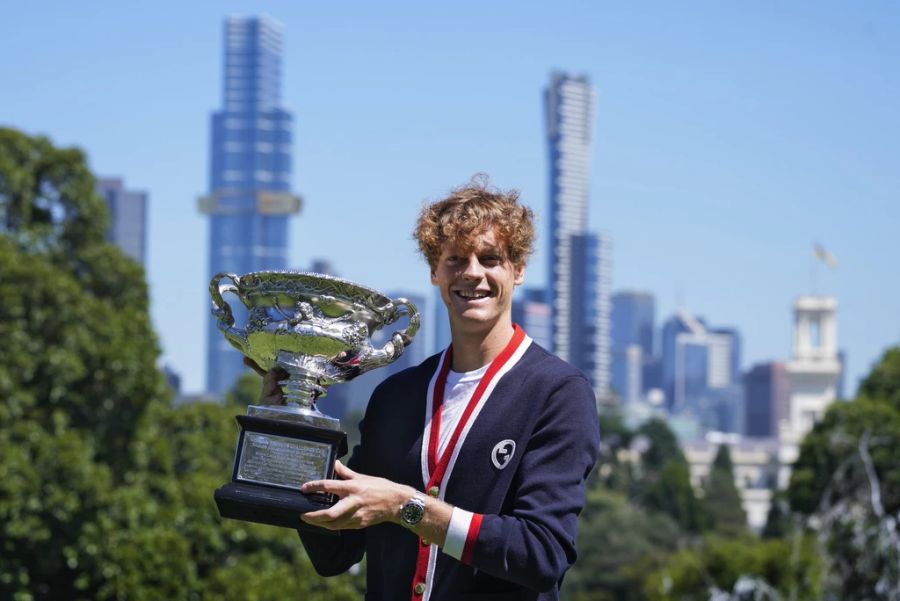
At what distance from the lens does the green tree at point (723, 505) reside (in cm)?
8149

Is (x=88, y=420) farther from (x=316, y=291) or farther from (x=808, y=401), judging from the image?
(x=808, y=401)

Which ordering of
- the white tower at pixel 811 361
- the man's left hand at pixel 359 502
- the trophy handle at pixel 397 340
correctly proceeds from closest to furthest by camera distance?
the man's left hand at pixel 359 502 → the trophy handle at pixel 397 340 → the white tower at pixel 811 361

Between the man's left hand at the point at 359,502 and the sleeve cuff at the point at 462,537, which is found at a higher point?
the man's left hand at the point at 359,502

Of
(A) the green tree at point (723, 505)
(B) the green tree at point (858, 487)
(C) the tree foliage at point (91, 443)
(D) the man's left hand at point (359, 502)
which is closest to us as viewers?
(D) the man's left hand at point (359, 502)

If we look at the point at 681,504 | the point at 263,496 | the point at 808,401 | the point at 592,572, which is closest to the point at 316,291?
the point at 263,496

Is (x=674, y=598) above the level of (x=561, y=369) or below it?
below

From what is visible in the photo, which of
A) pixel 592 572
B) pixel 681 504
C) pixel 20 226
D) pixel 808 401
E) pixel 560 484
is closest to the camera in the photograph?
pixel 560 484

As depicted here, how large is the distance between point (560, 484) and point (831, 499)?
35020 millimetres

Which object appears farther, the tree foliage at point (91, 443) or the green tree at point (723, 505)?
the green tree at point (723, 505)

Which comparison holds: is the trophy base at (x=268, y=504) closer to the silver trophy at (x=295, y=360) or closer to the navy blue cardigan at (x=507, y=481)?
the silver trophy at (x=295, y=360)

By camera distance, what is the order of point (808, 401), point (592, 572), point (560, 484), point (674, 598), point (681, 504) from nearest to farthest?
1. point (560, 484)
2. point (674, 598)
3. point (592, 572)
4. point (681, 504)
5. point (808, 401)

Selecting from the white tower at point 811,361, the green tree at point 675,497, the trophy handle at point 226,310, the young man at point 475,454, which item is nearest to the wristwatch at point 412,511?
the young man at point 475,454

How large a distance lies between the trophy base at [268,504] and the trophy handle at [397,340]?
0.44 metres

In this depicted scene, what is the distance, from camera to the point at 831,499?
38.2m
